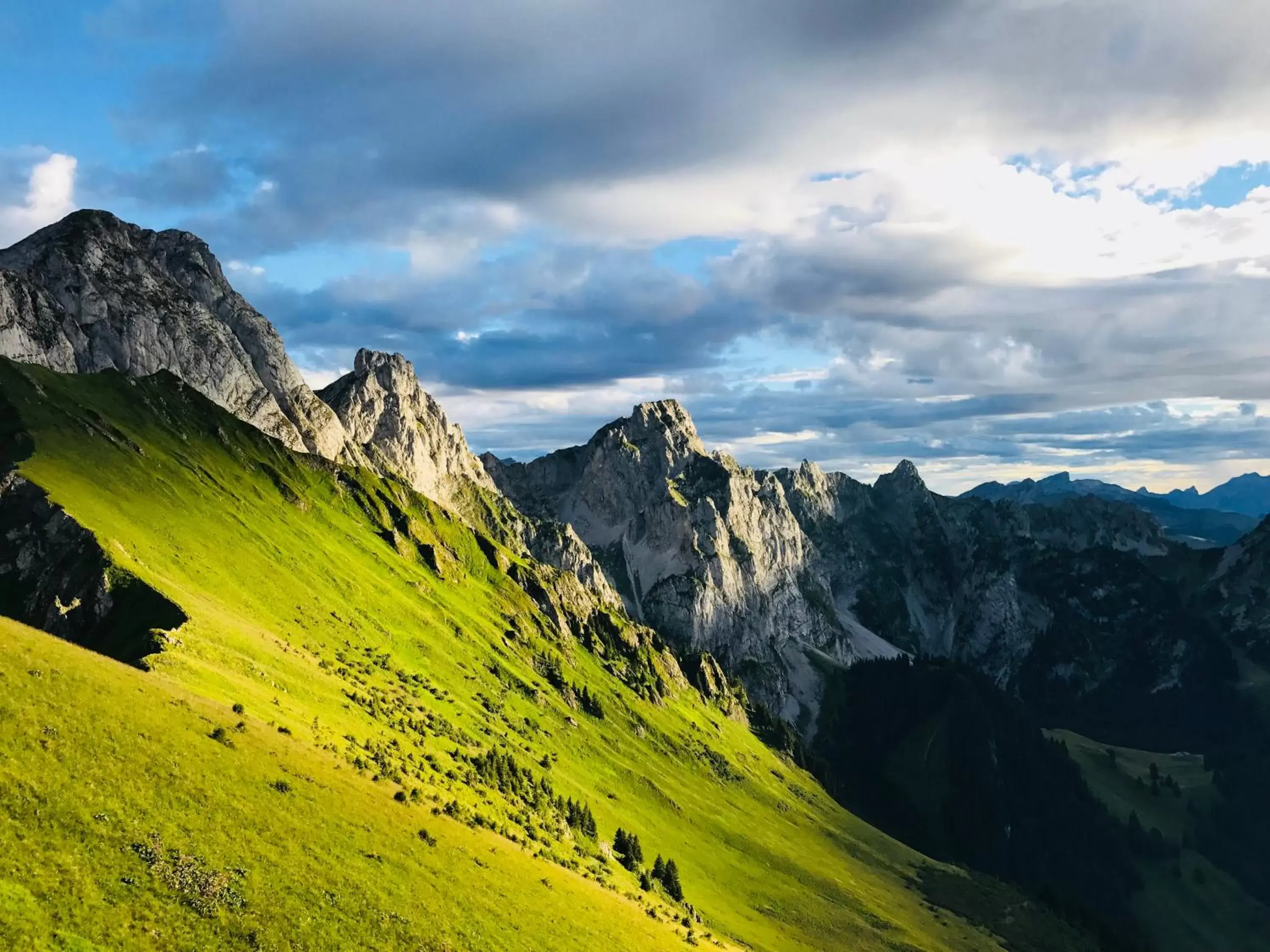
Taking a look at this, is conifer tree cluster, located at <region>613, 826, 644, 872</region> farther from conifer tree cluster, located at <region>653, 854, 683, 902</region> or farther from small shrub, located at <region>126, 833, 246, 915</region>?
small shrub, located at <region>126, 833, 246, 915</region>

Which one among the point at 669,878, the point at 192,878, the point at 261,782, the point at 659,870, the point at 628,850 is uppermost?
the point at 261,782

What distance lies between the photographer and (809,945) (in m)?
144

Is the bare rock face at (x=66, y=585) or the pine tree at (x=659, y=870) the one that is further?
the pine tree at (x=659, y=870)

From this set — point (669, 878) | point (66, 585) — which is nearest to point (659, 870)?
point (669, 878)

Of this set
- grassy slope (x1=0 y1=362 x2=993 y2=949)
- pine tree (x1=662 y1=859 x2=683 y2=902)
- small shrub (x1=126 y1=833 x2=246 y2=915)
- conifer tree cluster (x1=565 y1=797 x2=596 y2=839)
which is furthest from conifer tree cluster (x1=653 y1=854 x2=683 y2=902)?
Answer: small shrub (x1=126 y1=833 x2=246 y2=915)

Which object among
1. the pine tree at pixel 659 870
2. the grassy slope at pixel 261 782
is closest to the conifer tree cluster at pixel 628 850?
the pine tree at pixel 659 870

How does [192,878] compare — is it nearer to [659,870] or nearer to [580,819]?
[580,819]

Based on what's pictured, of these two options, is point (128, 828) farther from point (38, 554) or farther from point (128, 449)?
point (128, 449)

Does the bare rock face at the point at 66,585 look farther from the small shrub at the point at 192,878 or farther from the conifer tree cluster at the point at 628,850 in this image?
the conifer tree cluster at the point at 628,850

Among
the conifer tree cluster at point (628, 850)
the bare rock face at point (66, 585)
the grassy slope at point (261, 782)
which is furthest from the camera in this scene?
the conifer tree cluster at point (628, 850)

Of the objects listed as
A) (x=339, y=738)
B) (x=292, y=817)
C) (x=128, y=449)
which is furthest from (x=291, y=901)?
(x=128, y=449)

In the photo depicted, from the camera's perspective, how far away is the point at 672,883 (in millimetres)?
129750

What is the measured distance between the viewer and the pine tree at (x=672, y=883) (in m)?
126

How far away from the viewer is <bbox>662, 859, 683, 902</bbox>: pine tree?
12594 cm
